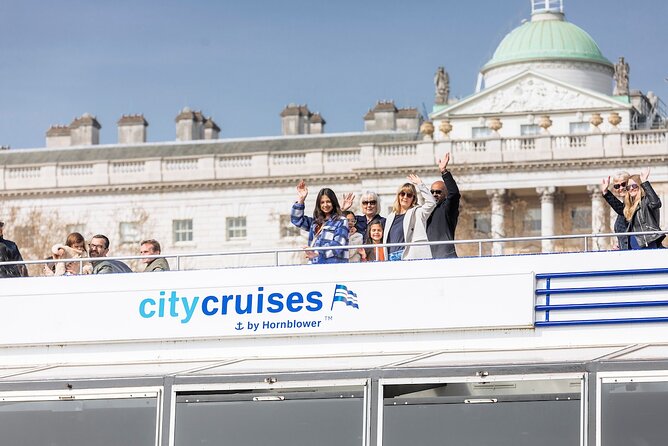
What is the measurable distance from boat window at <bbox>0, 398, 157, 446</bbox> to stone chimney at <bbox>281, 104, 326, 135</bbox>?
8409 centimetres

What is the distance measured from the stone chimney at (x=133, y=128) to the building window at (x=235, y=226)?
37.7 ft

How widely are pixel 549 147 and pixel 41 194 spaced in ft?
82.9

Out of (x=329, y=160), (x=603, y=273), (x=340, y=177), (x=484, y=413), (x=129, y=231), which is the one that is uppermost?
(x=329, y=160)

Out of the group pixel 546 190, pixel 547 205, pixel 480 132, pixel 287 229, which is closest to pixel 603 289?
pixel 287 229

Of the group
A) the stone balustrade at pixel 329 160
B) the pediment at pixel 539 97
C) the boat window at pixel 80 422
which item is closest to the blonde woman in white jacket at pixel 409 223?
the boat window at pixel 80 422

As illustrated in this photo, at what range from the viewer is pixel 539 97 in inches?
3607

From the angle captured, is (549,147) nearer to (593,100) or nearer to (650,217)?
(593,100)

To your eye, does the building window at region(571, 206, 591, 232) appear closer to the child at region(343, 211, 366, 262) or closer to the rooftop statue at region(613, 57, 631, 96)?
the rooftop statue at region(613, 57, 631, 96)

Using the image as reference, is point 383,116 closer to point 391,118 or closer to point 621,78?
point 391,118

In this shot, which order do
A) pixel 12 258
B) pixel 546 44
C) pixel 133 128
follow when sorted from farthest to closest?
pixel 133 128
pixel 546 44
pixel 12 258

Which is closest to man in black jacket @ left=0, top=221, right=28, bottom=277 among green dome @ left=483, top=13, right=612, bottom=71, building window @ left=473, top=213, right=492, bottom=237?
building window @ left=473, top=213, right=492, bottom=237

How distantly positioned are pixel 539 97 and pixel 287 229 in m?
17.9

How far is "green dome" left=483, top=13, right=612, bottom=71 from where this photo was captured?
9488 centimetres

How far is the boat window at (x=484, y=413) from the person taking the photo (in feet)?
42.2
